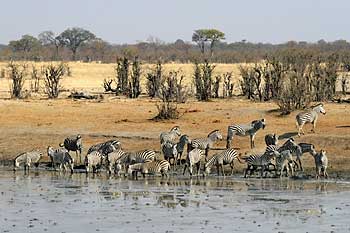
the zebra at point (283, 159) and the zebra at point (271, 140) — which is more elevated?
the zebra at point (271, 140)

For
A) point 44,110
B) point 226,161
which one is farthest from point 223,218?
point 44,110

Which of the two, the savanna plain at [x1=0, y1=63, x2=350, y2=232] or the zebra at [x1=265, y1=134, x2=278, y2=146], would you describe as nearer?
the savanna plain at [x1=0, y1=63, x2=350, y2=232]

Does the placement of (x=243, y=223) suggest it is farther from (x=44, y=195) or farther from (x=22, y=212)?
(x=44, y=195)

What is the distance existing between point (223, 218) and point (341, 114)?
1506 centimetres

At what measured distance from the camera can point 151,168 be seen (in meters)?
22.5

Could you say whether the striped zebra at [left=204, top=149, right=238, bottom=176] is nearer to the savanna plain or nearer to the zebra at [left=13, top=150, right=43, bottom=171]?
the savanna plain

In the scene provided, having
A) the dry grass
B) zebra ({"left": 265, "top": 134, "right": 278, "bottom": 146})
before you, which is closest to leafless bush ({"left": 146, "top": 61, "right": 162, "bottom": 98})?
the dry grass

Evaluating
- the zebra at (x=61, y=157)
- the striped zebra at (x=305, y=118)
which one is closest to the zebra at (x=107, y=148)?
the zebra at (x=61, y=157)

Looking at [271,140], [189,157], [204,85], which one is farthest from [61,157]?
[204,85]

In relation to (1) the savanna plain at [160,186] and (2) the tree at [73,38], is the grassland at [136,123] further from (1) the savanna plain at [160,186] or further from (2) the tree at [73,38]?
(2) the tree at [73,38]

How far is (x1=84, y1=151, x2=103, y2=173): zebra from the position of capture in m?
23.3

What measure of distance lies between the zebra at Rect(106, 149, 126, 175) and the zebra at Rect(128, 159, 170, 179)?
0.66 m

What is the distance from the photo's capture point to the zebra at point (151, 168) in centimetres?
2241

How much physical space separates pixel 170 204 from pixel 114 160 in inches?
220
